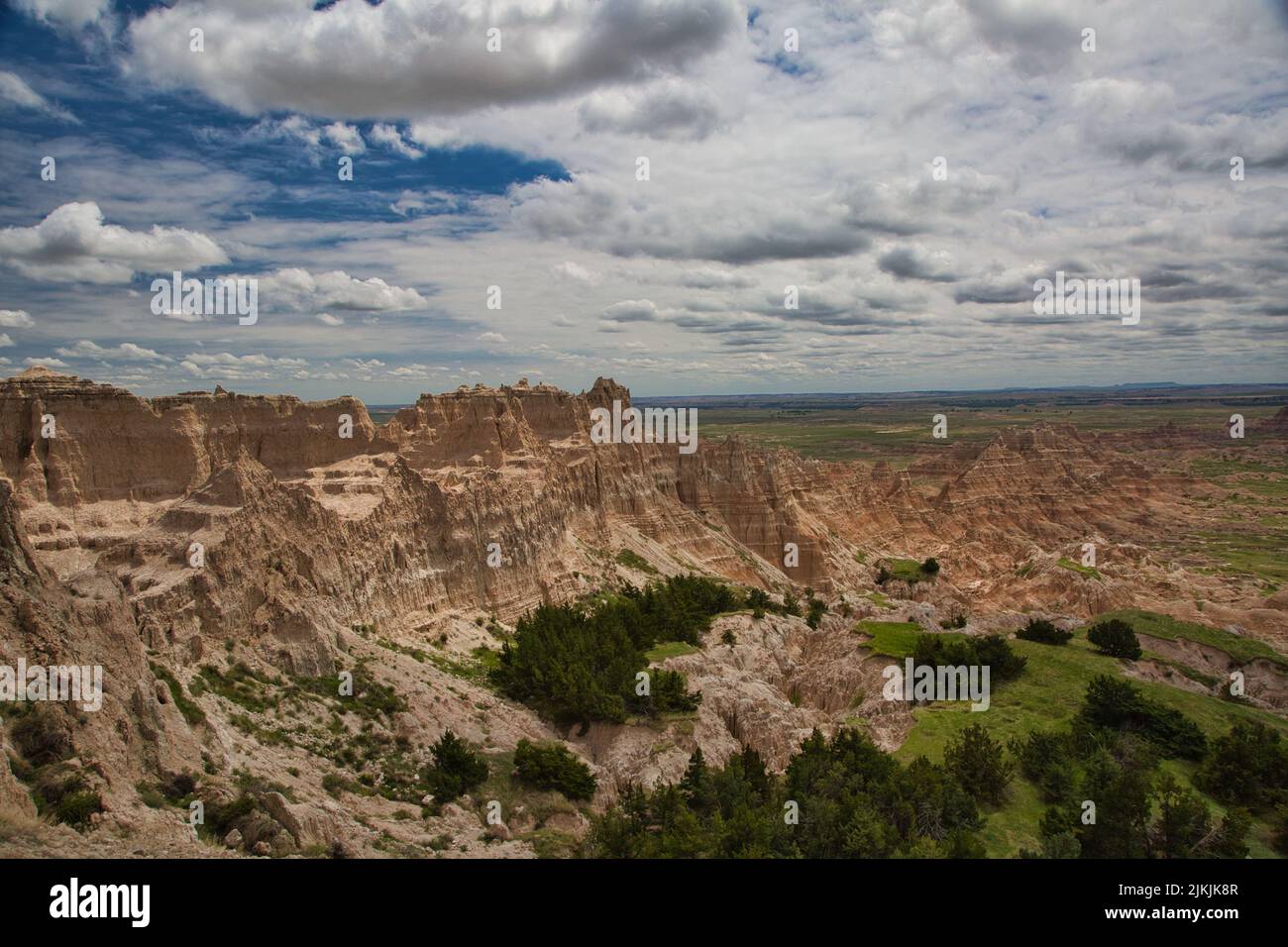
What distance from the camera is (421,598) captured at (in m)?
43.3

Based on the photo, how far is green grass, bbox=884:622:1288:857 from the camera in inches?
1358

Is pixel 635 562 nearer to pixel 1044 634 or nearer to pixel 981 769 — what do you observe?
pixel 1044 634

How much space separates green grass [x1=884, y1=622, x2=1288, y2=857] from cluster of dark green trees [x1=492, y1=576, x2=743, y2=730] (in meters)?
11.5

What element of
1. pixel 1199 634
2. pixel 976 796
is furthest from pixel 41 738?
pixel 1199 634

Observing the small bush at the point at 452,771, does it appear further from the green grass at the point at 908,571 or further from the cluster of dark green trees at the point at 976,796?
the green grass at the point at 908,571

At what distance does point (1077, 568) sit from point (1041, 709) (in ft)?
126

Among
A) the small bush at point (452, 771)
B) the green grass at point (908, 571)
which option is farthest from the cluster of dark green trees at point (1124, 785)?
the green grass at point (908, 571)

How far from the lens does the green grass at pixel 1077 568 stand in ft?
222

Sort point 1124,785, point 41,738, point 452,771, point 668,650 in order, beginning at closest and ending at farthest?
point 41,738 → point 1124,785 → point 452,771 → point 668,650

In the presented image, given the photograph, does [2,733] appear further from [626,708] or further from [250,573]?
[626,708]

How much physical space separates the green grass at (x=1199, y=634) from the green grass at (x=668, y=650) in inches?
1025

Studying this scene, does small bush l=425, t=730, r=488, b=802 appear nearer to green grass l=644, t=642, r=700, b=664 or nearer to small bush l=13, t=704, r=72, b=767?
small bush l=13, t=704, r=72, b=767

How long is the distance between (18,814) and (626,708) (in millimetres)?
25018
